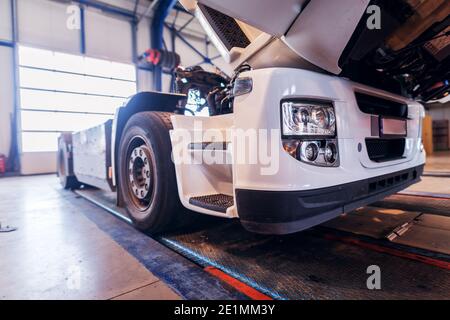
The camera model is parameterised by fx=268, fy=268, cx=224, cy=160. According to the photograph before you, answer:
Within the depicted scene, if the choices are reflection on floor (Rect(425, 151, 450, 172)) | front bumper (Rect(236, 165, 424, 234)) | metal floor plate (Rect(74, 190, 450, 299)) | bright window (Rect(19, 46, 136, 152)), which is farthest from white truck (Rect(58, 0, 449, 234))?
bright window (Rect(19, 46, 136, 152))

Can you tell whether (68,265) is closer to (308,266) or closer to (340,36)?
(308,266)

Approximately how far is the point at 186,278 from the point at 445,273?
4.15 feet

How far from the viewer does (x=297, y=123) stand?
120cm

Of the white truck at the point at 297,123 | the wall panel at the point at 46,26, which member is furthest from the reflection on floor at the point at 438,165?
the wall panel at the point at 46,26

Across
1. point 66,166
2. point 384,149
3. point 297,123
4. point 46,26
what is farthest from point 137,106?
point 46,26

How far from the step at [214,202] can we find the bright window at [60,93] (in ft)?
26.5

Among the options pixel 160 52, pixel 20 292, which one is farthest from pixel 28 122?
pixel 20 292

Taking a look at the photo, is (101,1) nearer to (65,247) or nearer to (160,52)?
Result: (160,52)

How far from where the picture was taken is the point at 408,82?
2049mm

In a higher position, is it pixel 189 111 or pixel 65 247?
pixel 189 111

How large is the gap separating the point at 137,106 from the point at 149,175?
2.42ft

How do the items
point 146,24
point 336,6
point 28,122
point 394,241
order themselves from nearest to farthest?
point 336,6, point 394,241, point 28,122, point 146,24

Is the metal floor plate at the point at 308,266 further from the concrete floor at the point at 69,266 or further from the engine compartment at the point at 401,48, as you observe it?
the engine compartment at the point at 401,48

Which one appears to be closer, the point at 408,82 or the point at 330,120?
the point at 330,120
